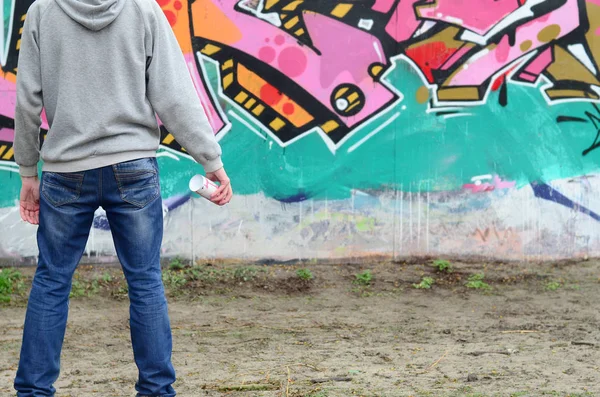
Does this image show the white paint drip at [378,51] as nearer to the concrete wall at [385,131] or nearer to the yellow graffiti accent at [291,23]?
the concrete wall at [385,131]

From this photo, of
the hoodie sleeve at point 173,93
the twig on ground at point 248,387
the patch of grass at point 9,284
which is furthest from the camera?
the patch of grass at point 9,284

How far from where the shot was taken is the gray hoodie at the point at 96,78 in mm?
2896

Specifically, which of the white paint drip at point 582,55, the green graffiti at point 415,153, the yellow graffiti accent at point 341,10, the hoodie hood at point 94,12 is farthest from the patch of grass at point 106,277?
the white paint drip at point 582,55

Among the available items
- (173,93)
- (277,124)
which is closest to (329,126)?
(277,124)

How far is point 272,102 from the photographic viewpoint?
6348mm

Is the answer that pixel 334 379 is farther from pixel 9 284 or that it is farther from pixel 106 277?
pixel 9 284

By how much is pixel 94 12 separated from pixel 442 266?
4.19 metres

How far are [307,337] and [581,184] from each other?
3123mm

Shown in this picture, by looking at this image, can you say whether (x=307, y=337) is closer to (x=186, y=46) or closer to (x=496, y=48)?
(x=186, y=46)

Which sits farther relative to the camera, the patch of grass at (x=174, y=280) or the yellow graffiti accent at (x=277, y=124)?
the yellow graffiti accent at (x=277, y=124)

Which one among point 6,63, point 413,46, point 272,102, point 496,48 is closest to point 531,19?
point 496,48

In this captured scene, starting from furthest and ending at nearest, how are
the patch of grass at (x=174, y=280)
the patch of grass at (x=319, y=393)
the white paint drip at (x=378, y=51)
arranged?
the white paint drip at (x=378, y=51) < the patch of grass at (x=174, y=280) < the patch of grass at (x=319, y=393)

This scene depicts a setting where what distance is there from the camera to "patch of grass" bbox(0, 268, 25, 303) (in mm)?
5712

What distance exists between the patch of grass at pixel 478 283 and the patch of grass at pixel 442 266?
20 cm
